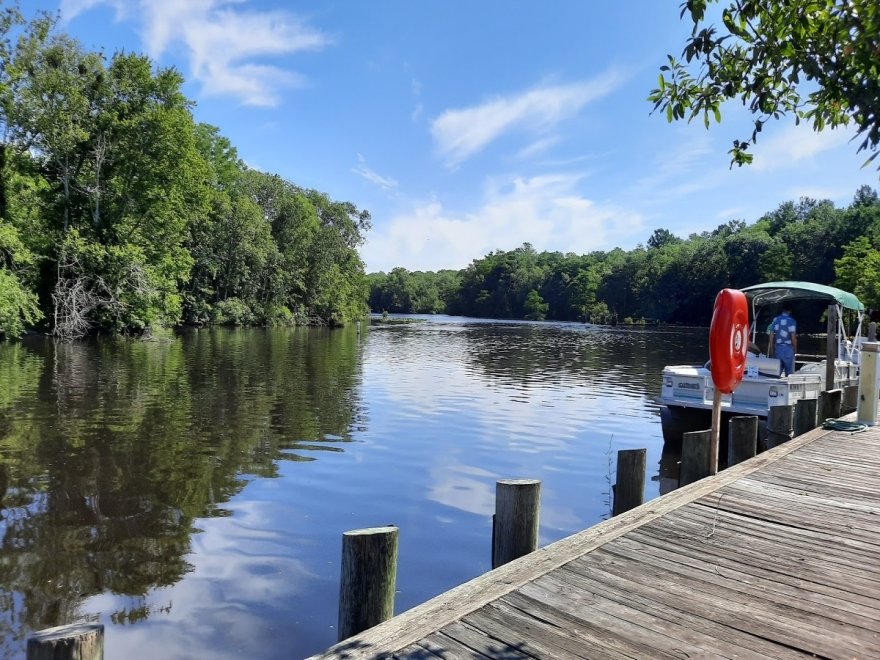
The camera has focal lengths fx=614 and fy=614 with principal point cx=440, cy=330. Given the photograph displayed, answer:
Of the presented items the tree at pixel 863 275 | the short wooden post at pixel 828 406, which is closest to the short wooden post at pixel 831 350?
the short wooden post at pixel 828 406

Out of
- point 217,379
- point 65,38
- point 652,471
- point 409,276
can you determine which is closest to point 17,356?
point 217,379

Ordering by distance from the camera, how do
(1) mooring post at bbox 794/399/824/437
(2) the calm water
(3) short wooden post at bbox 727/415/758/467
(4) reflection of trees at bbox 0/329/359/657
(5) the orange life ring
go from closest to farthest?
(2) the calm water → (4) reflection of trees at bbox 0/329/359/657 → (5) the orange life ring → (3) short wooden post at bbox 727/415/758/467 → (1) mooring post at bbox 794/399/824/437

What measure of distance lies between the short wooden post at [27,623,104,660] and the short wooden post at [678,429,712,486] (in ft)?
20.0

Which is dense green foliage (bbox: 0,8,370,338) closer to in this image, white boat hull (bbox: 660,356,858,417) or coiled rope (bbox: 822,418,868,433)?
white boat hull (bbox: 660,356,858,417)

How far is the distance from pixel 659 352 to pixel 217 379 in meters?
29.3

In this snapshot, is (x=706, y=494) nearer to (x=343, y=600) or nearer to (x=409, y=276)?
(x=343, y=600)

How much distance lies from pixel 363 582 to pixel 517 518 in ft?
4.86

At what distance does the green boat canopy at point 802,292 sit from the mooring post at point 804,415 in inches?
132

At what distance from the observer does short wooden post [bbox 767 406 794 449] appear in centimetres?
930

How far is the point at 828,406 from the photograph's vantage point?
1102 centimetres

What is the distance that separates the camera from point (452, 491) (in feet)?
30.3

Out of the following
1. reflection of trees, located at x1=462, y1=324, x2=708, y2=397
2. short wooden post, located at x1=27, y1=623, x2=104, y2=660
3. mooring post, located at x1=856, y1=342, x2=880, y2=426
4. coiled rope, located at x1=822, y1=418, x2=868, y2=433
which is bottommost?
reflection of trees, located at x1=462, y1=324, x2=708, y2=397

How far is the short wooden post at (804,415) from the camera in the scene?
9906mm

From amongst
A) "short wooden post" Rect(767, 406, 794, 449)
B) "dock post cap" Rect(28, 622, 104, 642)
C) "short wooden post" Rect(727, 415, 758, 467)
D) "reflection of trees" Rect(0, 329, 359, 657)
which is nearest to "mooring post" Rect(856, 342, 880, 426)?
"short wooden post" Rect(767, 406, 794, 449)
